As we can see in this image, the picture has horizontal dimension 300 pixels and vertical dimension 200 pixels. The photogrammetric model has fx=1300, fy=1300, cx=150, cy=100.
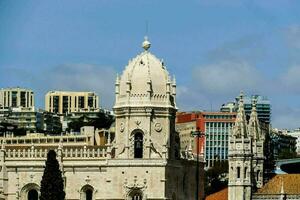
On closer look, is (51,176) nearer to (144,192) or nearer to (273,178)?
(144,192)

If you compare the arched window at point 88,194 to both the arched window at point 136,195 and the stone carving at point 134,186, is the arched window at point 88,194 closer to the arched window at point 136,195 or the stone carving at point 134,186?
the stone carving at point 134,186

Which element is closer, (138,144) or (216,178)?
(138,144)

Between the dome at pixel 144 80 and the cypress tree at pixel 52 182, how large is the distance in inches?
360

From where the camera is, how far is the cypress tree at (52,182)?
10362 centimetres

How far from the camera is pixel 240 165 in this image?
126562mm

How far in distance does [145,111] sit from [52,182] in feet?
33.7

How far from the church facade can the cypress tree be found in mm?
5058

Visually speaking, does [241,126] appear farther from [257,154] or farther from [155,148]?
[155,148]

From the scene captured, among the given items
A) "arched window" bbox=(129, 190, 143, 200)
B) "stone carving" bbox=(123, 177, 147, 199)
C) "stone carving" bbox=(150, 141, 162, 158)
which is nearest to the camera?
"stone carving" bbox=(123, 177, 147, 199)

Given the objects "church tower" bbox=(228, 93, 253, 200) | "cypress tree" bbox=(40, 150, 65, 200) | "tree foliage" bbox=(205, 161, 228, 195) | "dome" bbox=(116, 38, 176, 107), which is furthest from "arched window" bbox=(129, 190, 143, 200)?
"tree foliage" bbox=(205, 161, 228, 195)

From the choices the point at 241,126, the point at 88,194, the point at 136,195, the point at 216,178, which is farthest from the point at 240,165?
the point at 216,178

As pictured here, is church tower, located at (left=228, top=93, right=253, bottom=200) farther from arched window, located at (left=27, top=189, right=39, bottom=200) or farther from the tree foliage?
the tree foliage

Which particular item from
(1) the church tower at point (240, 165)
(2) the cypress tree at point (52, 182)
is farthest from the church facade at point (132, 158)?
(1) the church tower at point (240, 165)

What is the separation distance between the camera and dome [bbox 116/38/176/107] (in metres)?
109
